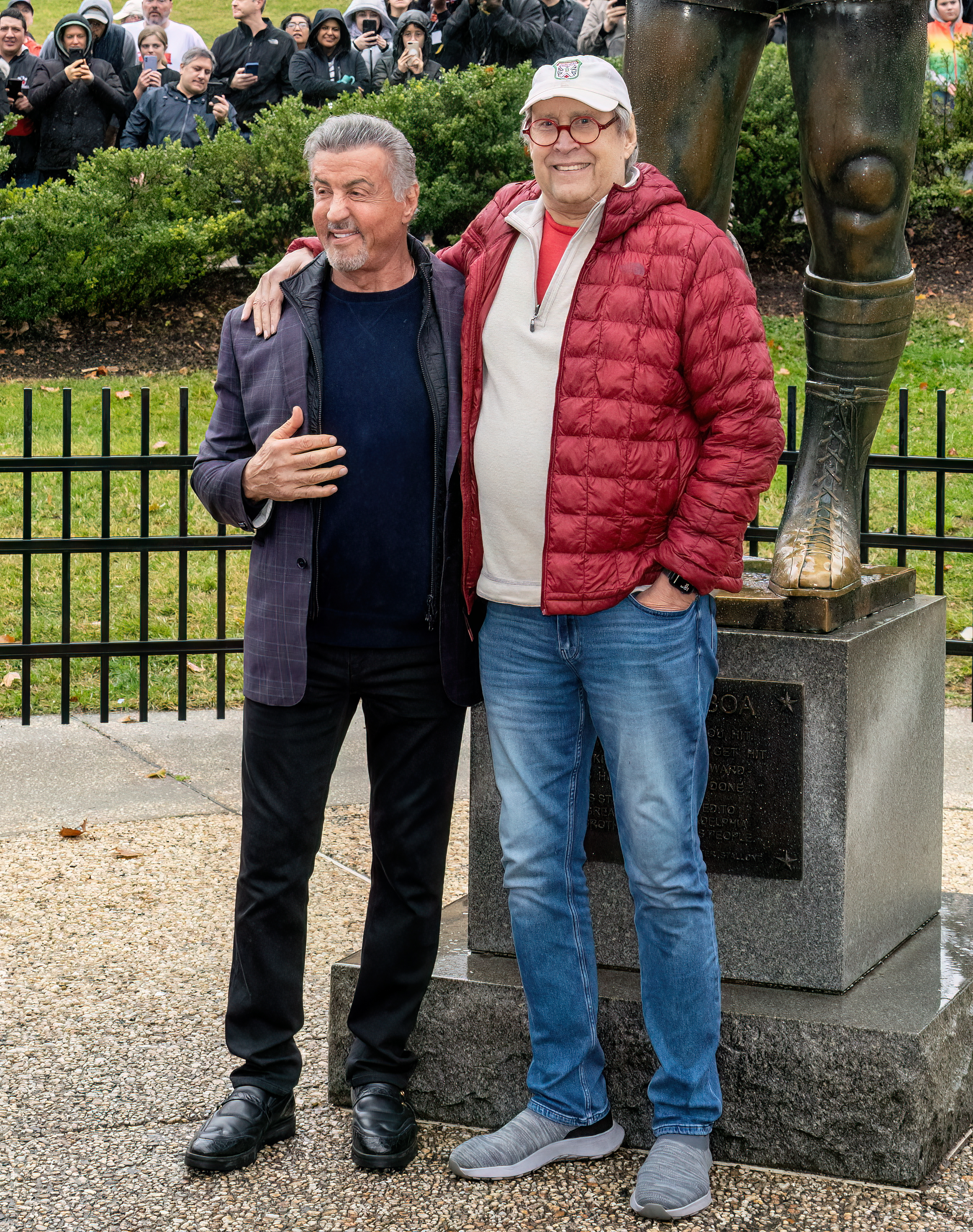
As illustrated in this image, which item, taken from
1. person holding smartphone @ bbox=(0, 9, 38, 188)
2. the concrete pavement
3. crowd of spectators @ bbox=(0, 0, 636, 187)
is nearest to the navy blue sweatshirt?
the concrete pavement

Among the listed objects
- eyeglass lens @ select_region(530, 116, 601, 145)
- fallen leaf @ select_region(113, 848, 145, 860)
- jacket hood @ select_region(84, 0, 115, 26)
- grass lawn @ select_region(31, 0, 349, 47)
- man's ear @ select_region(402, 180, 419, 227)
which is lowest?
fallen leaf @ select_region(113, 848, 145, 860)

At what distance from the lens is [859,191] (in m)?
3.68

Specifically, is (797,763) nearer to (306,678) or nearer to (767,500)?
(306,678)

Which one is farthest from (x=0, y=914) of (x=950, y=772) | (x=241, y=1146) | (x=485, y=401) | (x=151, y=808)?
(x=950, y=772)

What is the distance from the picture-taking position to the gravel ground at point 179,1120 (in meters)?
3.04

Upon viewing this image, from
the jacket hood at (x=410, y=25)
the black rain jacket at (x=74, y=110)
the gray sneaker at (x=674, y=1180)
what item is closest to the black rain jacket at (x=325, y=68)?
the jacket hood at (x=410, y=25)

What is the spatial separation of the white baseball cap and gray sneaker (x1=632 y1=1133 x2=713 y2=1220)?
6.25 feet

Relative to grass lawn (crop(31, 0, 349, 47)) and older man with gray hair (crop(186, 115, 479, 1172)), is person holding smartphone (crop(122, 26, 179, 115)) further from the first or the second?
grass lawn (crop(31, 0, 349, 47))

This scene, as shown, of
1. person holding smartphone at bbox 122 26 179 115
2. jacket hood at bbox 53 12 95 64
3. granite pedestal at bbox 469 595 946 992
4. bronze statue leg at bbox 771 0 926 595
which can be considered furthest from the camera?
person holding smartphone at bbox 122 26 179 115

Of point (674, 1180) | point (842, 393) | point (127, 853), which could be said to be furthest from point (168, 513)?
point (674, 1180)

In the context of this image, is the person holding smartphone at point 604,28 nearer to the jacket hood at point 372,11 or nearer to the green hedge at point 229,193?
the green hedge at point 229,193

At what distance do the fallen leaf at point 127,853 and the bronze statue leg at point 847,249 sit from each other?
236 cm

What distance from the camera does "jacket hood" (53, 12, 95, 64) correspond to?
1259 centimetres

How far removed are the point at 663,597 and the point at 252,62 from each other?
35.9 ft
